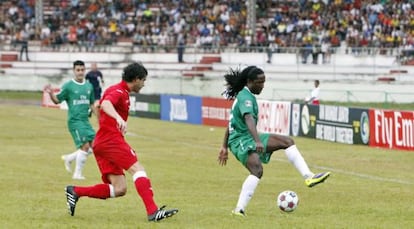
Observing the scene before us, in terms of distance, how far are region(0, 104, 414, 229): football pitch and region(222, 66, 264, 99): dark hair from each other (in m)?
1.63

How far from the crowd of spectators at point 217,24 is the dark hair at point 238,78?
34.8 m

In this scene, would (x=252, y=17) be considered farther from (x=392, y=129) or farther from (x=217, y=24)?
(x=392, y=129)

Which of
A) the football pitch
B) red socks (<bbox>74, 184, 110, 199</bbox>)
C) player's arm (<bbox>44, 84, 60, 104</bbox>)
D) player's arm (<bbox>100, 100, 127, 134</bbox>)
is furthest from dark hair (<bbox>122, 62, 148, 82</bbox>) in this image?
player's arm (<bbox>44, 84, 60, 104</bbox>)

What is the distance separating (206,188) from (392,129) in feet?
36.3

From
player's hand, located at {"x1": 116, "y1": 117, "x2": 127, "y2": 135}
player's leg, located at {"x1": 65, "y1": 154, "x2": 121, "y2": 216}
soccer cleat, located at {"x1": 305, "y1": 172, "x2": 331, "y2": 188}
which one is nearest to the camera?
player's hand, located at {"x1": 116, "y1": 117, "x2": 127, "y2": 135}

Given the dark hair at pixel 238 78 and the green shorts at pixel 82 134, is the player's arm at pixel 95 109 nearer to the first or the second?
the green shorts at pixel 82 134

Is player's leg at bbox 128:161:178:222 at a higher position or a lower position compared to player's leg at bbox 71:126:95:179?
higher

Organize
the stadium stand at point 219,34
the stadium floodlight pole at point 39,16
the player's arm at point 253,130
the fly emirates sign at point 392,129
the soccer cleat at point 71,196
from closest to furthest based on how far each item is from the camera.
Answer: the player's arm at point 253,130 → the soccer cleat at point 71,196 → the fly emirates sign at point 392,129 → the stadium stand at point 219,34 → the stadium floodlight pole at point 39,16

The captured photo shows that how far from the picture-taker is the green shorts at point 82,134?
20828 mm

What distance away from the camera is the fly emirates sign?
2769 cm

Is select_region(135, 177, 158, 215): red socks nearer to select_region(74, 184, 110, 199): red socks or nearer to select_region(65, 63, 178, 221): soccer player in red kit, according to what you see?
select_region(65, 63, 178, 221): soccer player in red kit

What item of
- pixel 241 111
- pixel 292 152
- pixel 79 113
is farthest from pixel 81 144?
pixel 241 111

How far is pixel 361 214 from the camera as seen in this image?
1459 cm

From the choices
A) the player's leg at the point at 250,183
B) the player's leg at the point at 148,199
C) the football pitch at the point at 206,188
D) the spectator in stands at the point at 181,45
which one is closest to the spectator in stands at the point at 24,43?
the spectator in stands at the point at 181,45
